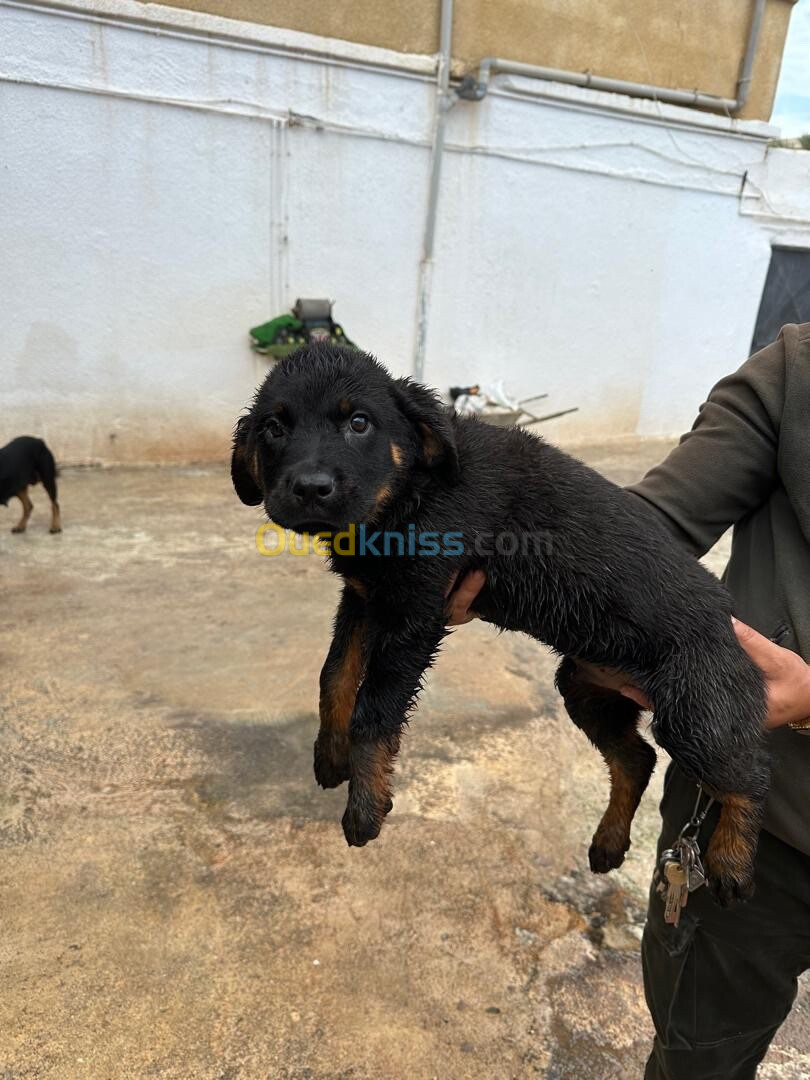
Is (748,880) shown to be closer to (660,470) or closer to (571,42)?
(660,470)

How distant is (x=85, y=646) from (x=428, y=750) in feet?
7.65

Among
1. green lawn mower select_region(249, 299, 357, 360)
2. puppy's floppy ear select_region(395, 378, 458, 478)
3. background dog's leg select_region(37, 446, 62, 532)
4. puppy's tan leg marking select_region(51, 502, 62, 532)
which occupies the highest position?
puppy's floppy ear select_region(395, 378, 458, 478)

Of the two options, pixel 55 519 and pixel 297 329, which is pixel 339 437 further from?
pixel 297 329

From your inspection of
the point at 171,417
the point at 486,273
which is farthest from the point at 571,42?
the point at 171,417

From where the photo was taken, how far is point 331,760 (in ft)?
7.36

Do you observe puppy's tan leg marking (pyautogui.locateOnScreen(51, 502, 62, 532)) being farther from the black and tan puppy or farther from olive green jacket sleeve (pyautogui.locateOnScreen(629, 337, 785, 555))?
olive green jacket sleeve (pyautogui.locateOnScreen(629, 337, 785, 555))

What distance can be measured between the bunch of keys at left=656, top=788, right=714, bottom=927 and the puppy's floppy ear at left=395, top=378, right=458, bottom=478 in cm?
109

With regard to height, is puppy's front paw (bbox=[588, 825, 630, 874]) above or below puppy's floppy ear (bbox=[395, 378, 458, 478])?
below

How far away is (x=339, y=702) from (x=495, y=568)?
0.62 m

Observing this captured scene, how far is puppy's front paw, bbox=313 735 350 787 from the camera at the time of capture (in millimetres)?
2225


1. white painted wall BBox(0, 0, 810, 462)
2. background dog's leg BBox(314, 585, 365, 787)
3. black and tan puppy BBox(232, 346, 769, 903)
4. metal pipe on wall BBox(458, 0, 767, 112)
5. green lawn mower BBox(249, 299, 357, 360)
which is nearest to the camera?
black and tan puppy BBox(232, 346, 769, 903)

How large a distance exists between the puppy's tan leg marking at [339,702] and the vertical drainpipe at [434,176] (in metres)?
8.52

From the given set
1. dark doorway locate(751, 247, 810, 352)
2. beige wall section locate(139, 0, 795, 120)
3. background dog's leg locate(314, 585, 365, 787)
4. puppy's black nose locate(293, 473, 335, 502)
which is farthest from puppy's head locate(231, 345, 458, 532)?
dark doorway locate(751, 247, 810, 352)

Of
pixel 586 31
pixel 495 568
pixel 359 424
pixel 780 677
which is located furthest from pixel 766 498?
pixel 586 31
